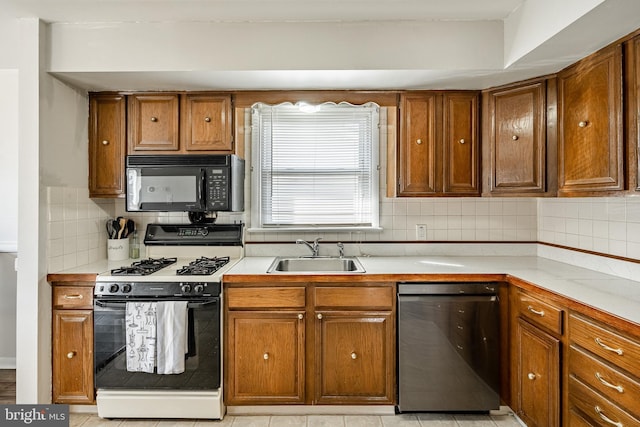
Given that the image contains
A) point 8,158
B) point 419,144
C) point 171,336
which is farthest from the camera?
point 8,158

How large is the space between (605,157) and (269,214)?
7.07 ft

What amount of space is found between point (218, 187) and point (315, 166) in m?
0.82

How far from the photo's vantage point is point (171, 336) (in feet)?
7.53

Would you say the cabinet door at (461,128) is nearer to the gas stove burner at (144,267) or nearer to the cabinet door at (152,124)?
the cabinet door at (152,124)

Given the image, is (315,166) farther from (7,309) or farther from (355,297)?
(7,309)

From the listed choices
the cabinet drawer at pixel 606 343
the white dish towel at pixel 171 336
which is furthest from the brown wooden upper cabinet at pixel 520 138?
the white dish towel at pixel 171 336

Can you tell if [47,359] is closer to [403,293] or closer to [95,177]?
[95,177]

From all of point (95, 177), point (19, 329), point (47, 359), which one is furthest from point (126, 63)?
point (47, 359)

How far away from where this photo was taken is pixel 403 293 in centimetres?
238

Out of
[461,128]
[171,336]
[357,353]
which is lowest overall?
[357,353]

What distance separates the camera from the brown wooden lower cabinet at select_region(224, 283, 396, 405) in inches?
94.1

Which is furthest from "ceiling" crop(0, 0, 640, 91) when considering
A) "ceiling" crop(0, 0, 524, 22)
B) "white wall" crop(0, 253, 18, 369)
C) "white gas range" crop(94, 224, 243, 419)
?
"white wall" crop(0, 253, 18, 369)

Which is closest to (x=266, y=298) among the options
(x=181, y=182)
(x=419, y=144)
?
(x=181, y=182)

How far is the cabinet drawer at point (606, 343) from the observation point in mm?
1482
